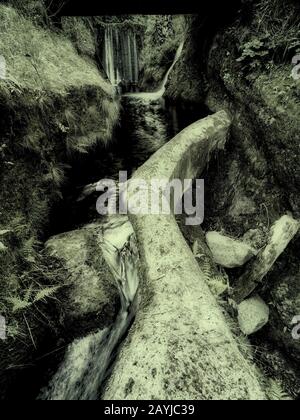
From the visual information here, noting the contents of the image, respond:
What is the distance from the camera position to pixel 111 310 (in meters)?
3.44

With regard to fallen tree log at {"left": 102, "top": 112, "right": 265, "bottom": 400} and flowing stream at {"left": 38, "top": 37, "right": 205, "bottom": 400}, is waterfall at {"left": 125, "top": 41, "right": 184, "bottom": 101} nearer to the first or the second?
flowing stream at {"left": 38, "top": 37, "right": 205, "bottom": 400}

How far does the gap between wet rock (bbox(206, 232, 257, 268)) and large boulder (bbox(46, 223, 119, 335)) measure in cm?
186

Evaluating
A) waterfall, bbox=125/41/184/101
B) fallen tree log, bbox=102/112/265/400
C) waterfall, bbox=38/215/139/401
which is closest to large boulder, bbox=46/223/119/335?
waterfall, bbox=38/215/139/401

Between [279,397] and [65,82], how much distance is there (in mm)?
6129

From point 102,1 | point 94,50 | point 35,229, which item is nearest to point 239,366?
point 35,229

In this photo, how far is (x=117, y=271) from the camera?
3875mm

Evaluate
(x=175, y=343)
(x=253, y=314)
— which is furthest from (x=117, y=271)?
(x=253, y=314)

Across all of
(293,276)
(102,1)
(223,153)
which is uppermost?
(102,1)

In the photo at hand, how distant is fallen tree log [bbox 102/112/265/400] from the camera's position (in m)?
1.80

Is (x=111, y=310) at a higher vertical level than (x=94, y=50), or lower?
lower

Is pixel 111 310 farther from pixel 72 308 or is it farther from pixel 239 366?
pixel 239 366

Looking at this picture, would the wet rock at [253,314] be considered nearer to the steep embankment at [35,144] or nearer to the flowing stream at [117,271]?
the flowing stream at [117,271]

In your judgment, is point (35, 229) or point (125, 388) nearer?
point (125, 388)

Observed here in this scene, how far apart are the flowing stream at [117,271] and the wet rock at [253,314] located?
177cm
